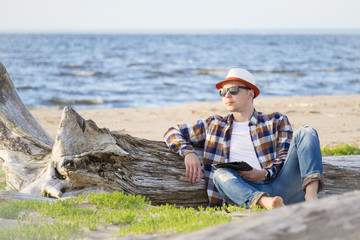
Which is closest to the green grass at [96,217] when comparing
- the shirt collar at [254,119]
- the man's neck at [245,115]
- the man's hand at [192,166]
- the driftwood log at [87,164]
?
the driftwood log at [87,164]

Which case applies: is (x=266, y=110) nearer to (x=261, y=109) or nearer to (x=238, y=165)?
(x=261, y=109)

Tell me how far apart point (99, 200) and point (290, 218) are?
117 inches

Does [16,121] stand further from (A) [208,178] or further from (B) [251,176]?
(B) [251,176]

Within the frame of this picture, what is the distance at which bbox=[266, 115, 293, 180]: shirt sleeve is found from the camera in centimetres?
568

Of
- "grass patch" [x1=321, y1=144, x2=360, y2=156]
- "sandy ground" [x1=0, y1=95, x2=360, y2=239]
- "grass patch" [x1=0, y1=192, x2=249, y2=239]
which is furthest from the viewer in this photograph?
"sandy ground" [x1=0, y1=95, x2=360, y2=239]

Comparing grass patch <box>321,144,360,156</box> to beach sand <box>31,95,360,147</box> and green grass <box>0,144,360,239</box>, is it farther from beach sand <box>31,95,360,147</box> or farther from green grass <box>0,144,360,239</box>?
green grass <box>0,144,360,239</box>

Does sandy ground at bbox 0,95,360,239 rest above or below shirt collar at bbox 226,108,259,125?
below

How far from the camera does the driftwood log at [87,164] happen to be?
5.66 metres

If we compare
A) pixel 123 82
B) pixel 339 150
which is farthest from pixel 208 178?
pixel 123 82

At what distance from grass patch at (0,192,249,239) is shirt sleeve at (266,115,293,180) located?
902mm

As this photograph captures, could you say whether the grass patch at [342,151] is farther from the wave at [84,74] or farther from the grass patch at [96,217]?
the wave at [84,74]

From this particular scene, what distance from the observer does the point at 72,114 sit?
18.6 feet

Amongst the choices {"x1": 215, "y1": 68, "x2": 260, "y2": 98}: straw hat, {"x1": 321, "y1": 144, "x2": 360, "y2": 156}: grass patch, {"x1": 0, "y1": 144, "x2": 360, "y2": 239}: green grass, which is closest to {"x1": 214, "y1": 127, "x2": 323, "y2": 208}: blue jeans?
{"x1": 0, "y1": 144, "x2": 360, "y2": 239}: green grass

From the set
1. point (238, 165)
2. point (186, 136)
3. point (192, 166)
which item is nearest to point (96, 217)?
point (192, 166)
